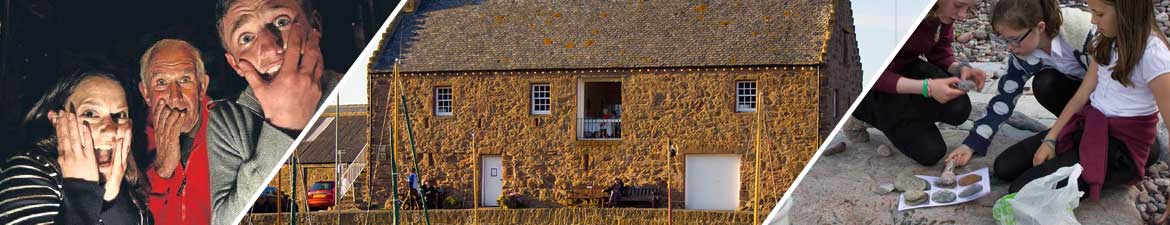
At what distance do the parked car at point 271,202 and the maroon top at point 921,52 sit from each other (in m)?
9.09

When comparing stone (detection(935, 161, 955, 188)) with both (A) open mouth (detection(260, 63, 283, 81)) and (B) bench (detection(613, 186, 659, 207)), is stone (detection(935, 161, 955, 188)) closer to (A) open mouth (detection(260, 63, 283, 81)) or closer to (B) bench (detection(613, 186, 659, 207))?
(A) open mouth (detection(260, 63, 283, 81))

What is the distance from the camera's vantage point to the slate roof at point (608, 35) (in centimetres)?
1117

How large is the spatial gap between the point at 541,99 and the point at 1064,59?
976cm

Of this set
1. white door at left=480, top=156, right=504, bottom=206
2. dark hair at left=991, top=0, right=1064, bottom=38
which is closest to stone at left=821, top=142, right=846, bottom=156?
dark hair at left=991, top=0, right=1064, bottom=38

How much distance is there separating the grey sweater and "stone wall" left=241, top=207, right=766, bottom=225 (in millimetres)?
4421

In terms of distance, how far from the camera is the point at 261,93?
264 inches

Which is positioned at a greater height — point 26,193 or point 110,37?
point 110,37

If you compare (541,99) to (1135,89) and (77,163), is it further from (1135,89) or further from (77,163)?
(1135,89)

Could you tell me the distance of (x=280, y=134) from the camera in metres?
6.58

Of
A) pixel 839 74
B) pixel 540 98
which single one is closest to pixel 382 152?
pixel 540 98

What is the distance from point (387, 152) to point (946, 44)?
922cm

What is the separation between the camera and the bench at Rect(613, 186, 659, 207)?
11.5 metres

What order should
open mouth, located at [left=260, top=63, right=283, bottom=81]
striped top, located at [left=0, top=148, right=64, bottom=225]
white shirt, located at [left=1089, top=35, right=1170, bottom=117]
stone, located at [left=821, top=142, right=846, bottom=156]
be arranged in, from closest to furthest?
white shirt, located at [left=1089, top=35, right=1170, bottom=117], stone, located at [left=821, top=142, right=846, bottom=156], striped top, located at [left=0, top=148, right=64, bottom=225], open mouth, located at [left=260, top=63, right=283, bottom=81]

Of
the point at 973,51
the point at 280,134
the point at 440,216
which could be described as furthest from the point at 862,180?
the point at 440,216
